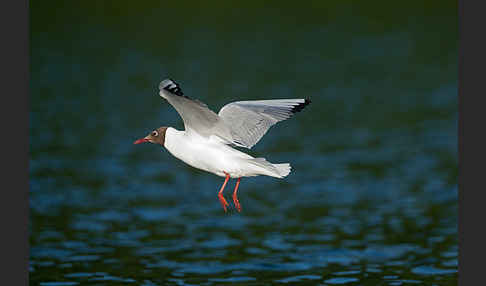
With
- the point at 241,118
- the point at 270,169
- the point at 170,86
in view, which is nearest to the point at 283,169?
the point at 270,169

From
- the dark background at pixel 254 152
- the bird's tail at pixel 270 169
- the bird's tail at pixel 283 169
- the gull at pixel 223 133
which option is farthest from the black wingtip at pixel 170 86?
the dark background at pixel 254 152

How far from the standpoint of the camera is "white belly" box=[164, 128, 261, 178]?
721 centimetres

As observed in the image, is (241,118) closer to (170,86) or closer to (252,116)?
(252,116)

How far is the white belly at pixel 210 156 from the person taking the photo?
23.7ft

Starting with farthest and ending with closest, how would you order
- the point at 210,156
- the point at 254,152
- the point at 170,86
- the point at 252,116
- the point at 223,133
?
the point at 254,152
the point at 252,116
the point at 223,133
the point at 210,156
the point at 170,86

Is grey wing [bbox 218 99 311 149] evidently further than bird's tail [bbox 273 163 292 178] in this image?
Yes

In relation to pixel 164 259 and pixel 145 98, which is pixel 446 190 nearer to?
pixel 164 259

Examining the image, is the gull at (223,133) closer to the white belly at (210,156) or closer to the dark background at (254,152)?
the white belly at (210,156)

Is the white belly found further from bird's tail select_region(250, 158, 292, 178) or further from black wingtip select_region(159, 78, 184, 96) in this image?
black wingtip select_region(159, 78, 184, 96)

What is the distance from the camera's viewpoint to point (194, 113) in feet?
24.2

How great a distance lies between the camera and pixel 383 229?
60.7ft

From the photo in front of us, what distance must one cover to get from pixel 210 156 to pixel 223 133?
1.58ft

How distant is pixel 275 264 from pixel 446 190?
273 inches

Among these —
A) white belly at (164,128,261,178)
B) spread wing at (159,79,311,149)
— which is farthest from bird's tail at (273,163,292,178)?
spread wing at (159,79,311,149)
